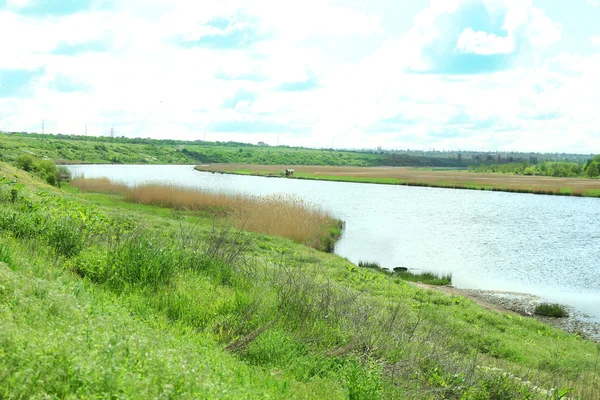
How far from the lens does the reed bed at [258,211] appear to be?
27891 millimetres

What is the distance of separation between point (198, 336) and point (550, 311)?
15.4 m

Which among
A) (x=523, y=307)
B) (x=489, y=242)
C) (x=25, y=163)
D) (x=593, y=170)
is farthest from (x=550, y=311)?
(x=593, y=170)

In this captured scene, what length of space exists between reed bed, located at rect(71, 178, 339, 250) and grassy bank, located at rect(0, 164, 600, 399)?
14.3m

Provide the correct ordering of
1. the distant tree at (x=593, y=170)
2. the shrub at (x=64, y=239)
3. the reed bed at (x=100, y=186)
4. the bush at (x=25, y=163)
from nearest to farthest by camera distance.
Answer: the shrub at (x=64, y=239), the reed bed at (x=100, y=186), the bush at (x=25, y=163), the distant tree at (x=593, y=170)

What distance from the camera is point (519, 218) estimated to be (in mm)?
43875

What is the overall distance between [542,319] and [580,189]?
198ft

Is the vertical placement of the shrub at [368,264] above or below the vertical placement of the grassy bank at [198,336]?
below

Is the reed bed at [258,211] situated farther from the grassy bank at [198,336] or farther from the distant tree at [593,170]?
the distant tree at [593,170]

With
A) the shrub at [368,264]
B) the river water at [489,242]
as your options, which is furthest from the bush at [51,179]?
the shrub at [368,264]

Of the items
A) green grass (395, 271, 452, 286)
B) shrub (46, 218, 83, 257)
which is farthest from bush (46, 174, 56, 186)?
shrub (46, 218, 83, 257)

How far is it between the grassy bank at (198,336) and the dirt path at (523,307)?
454 centimetres

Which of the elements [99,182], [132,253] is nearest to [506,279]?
[132,253]

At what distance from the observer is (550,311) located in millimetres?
18875

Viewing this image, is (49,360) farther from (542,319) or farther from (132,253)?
(542,319)
